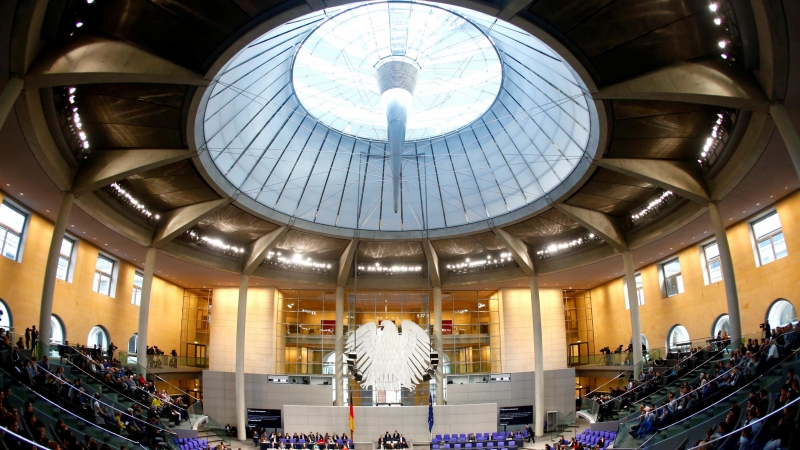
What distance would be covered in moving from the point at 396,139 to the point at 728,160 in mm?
15712

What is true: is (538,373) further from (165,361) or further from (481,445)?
(165,361)

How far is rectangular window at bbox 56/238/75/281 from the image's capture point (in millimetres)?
29875

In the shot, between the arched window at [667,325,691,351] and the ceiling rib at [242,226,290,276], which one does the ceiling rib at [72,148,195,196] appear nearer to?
the ceiling rib at [242,226,290,276]

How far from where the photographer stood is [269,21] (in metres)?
17.0

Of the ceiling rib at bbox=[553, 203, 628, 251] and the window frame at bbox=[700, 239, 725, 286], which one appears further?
the window frame at bbox=[700, 239, 725, 286]

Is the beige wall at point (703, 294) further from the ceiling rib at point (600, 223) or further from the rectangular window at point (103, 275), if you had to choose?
the rectangular window at point (103, 275)

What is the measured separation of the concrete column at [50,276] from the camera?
21.6m

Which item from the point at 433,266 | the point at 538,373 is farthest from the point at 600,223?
the point at 433,266

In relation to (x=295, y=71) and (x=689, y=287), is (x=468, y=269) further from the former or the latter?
(x=295, y=71)

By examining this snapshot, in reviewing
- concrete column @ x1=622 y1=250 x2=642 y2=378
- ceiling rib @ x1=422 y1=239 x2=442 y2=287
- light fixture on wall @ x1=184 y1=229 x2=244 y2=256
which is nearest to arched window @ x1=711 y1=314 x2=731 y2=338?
concrete column @ x1=622 y1=250 x2=642 y2=378

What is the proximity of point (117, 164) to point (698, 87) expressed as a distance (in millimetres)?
24255

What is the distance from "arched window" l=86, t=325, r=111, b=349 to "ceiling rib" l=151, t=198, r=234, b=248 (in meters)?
7.21

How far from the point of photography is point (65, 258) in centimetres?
3030

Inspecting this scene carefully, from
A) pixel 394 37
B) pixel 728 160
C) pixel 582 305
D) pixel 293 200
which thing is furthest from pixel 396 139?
pixel 582 305
